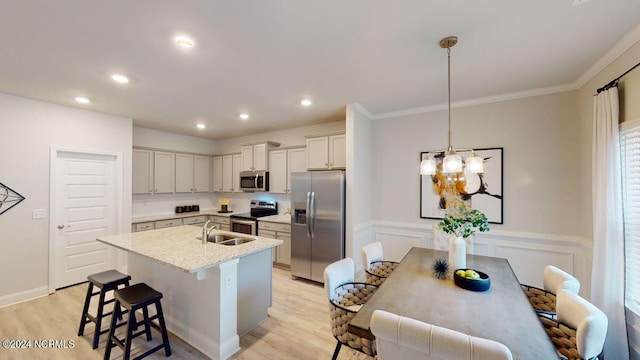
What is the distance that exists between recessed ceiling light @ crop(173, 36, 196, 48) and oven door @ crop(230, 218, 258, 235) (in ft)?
10.9

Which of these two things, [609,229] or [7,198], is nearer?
[609,229]

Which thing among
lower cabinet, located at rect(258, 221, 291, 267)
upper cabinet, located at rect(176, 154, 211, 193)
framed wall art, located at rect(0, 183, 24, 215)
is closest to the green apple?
lower cabinet, located at rect(258, 221, 291, 267)

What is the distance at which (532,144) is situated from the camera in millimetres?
3066

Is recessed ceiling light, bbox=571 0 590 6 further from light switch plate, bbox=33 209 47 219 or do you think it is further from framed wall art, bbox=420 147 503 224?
light switch plate, bbox=33 209 47 219

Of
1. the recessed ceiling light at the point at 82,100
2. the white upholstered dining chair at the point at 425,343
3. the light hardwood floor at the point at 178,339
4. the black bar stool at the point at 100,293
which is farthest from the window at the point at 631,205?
the recessed ceiling light at the point at 82,100

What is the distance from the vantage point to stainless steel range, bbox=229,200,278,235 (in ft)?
15.5

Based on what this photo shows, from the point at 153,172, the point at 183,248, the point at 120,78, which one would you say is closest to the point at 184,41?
the point at 120,78

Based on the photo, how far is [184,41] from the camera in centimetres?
195

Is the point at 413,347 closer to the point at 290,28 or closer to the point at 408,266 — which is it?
the point at 408,266

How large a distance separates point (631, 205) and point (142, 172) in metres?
6.68

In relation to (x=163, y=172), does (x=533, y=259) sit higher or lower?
lower

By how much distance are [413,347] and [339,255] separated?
2.47 metres

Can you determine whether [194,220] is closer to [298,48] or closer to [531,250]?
[298,48]

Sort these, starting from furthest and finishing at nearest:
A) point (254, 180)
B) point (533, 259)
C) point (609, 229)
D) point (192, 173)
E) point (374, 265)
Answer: point (192, 173) → point (254, 180) → point (533, 259) → point (374, 265) → point (609, 229)
